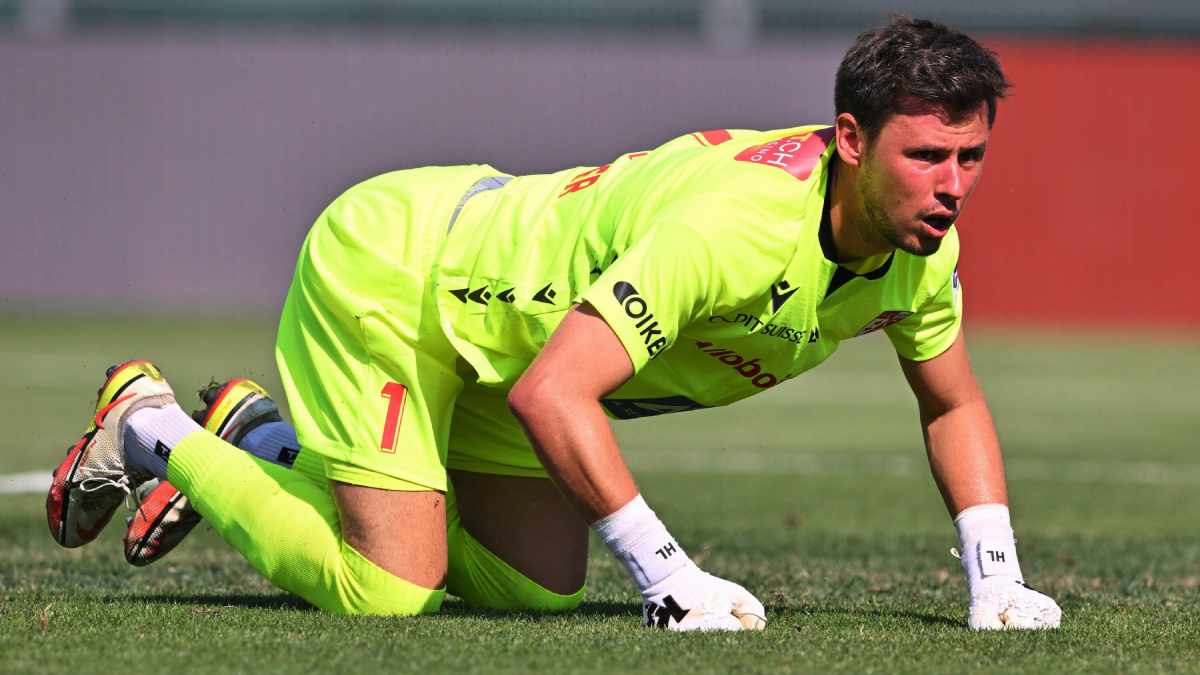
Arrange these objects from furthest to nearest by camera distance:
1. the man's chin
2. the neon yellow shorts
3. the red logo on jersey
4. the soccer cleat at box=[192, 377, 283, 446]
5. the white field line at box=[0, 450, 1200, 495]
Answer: the white field line at box=[0, 450, 1200, 495], the soccer cleat at box=[192, 377, 283, 446], the neon yellow shorts, the red logo on jersey, the man's chin

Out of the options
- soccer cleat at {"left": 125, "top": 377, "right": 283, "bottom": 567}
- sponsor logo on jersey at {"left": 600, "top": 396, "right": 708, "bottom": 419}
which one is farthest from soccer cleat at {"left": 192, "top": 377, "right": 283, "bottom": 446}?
sponsor logo on jersey at {"left": 600, "top": 396, "right": 708, "bottom": 419}

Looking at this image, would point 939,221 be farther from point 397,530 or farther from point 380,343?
point 397,530

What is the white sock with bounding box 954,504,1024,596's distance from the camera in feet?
17.8

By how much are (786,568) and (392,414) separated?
85.7 inches

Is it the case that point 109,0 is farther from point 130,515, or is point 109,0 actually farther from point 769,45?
point 130,515

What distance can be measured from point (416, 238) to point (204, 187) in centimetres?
2330

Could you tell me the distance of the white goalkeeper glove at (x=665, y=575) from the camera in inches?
189

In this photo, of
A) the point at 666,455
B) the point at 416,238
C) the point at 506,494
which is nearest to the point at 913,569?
the point at 506,494

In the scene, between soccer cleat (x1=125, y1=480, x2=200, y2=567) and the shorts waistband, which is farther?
soccer cleat (x1=125, y1=480, x2=200, y2=567)

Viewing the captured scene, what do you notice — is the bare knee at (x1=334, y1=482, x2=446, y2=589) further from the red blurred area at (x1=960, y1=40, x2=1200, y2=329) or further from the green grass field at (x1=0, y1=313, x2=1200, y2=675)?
the red blurred area at (x1=960, y1=40, x2=1200, y2=329)

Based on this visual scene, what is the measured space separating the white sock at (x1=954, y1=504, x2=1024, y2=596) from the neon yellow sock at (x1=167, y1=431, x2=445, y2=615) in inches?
64.2

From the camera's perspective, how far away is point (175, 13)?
28625 millimetres

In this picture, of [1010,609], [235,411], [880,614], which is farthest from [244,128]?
[1010,609]

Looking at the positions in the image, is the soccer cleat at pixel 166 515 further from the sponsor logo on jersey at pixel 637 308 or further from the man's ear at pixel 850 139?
the man's ear at pixel 850 139
